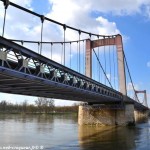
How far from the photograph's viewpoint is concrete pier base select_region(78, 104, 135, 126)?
5106 cm

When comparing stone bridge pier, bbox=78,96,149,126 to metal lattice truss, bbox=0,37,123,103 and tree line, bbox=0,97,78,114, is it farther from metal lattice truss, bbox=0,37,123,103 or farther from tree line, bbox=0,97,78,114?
tree line, bbox=0,97,78,114

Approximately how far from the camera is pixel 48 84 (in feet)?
72.4

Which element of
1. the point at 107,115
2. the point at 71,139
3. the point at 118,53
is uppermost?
the point at 118,53

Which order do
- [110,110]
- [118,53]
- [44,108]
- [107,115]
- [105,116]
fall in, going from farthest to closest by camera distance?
[44,108]
[118,53]
[110,110]
[105,116]
[107,115]

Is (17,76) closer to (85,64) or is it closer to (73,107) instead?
(85,64)

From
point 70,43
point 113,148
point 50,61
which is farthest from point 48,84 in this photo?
point 70,43

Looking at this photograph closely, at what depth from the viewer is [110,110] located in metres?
51.9

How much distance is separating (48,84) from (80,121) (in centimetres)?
3149

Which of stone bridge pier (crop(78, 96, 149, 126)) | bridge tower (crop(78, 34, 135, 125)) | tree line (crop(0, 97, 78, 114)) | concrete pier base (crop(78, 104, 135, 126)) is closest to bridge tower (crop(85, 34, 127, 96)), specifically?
bridge tower (crop(78, 34, 135, 125))

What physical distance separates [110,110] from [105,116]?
4.39 ft

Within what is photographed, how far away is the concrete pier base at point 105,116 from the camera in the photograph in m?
51.1

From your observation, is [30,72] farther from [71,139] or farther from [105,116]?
[105,116]

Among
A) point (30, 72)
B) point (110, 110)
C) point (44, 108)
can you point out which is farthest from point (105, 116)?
point (44, 108)

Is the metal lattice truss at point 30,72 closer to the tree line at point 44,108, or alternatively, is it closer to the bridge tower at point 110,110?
the bridge tower at point 110,110
